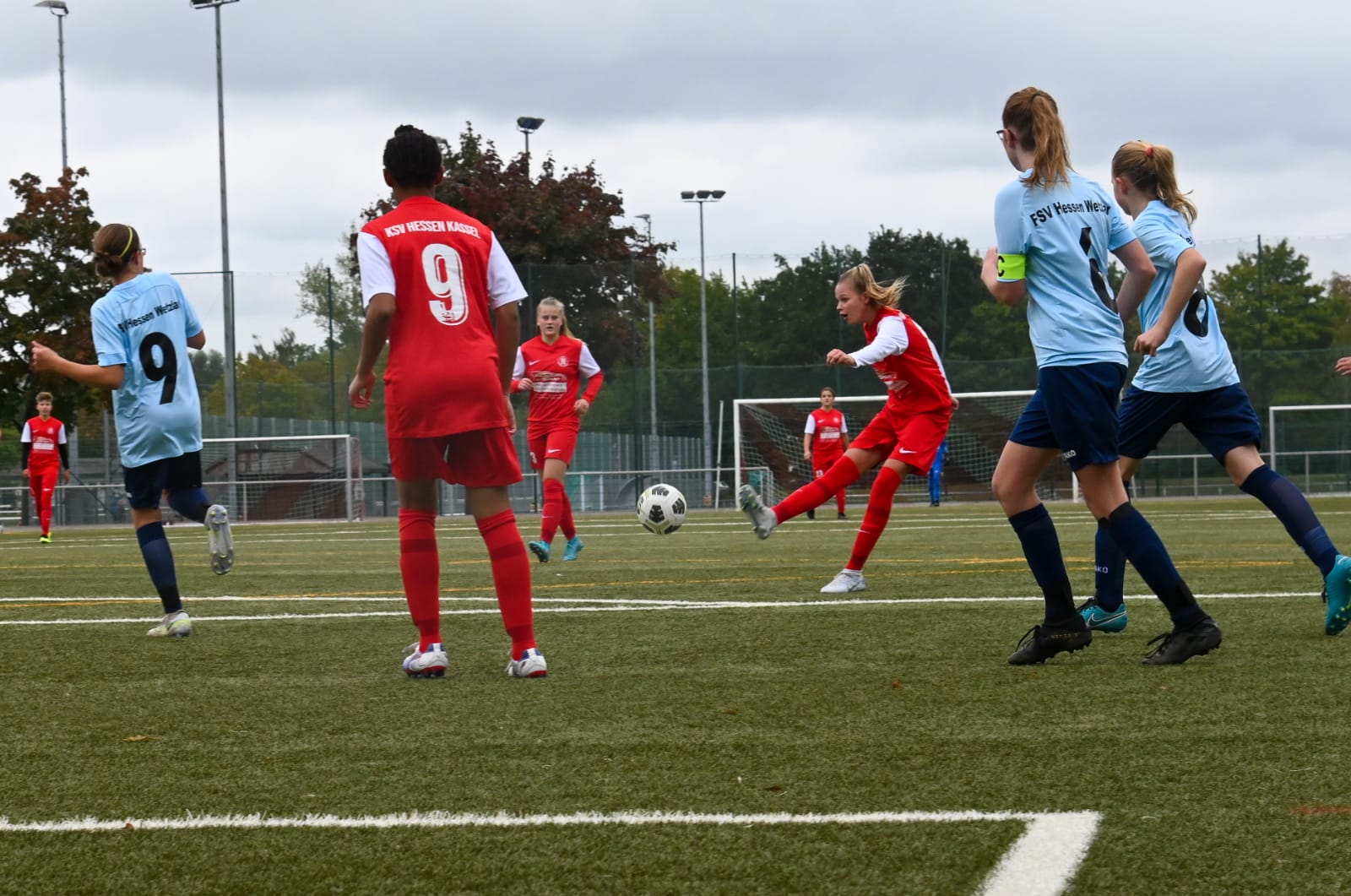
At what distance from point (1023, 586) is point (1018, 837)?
18.7 ft

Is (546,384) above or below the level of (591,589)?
above

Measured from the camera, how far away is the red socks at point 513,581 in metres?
5.25

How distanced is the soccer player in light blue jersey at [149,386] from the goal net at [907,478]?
72.8 feet

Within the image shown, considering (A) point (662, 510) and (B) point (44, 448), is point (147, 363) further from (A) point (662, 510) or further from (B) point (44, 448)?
(B) point (44, 448)

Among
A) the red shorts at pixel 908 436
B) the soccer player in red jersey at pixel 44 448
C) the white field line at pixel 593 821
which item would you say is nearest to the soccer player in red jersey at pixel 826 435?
A: the soccer player in red jersey at pixel 44 448

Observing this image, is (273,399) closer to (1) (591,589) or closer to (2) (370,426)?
(2) (370,426)

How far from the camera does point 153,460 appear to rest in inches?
276

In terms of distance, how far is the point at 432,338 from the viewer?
5.17 metres

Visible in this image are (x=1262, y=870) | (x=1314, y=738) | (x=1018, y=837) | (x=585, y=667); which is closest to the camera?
(x=1262, y=870)

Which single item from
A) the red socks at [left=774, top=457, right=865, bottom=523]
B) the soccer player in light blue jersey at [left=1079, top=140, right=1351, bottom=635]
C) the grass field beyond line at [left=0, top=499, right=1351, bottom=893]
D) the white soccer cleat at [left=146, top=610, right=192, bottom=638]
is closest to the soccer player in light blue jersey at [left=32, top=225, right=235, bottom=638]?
the white soccer cleat at [left=146, top=610, right=192, bottom=638]

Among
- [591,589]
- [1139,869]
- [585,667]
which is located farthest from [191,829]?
[591,589]

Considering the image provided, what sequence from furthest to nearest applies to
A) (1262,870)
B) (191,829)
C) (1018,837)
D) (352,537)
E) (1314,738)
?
(352,537)
(1314,738)
(191,829)
(1018,837)
(1262,870)

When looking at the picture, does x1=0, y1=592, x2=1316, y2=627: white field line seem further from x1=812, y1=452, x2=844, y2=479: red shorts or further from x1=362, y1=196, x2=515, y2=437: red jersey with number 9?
x1=812, y1=452, x2=844, y2=479: red shorts

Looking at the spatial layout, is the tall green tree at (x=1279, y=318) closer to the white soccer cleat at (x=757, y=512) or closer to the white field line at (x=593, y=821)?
the white soccer cleat at (x=757, y=512)
